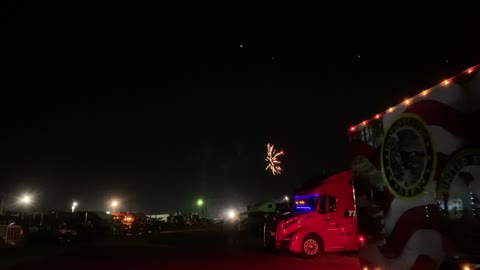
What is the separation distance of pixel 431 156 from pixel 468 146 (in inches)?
33.7

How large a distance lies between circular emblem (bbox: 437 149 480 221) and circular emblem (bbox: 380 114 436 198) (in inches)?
14.0

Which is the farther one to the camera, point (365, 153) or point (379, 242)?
point (365, 153)

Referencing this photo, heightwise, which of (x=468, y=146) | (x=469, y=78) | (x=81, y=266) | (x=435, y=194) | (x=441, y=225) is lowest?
(x=81, y=266)

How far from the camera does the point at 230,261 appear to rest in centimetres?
1683

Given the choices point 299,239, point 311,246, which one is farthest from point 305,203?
point 311,246

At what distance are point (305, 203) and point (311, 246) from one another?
1930 mm

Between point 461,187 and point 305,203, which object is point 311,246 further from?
point 461,187

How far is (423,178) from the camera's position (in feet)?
24.7

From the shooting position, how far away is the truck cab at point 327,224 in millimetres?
17734

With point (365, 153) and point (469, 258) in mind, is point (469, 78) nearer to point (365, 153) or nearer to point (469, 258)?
point (469, 258)

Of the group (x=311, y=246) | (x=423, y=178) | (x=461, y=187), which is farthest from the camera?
(x=311, y=246)

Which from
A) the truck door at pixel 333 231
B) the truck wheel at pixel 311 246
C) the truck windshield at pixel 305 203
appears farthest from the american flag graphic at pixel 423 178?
the truck windshield at pixel 305 203

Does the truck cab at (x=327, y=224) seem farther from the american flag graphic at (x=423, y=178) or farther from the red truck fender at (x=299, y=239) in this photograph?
the american flag graphic at (x=423, y=178)

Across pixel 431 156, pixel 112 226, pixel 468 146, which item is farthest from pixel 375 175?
pixel 112 226
